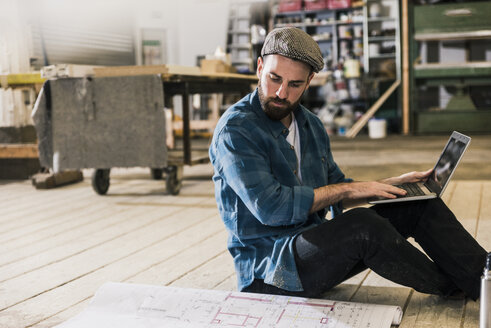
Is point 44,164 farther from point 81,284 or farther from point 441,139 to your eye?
point 441,139

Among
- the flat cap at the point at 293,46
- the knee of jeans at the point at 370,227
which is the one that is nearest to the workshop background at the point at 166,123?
the knee of jeans at the point at 370,227

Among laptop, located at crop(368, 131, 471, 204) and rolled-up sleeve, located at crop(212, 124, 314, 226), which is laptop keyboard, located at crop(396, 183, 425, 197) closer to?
laptop, located at crop(368, 131, 471, 204)

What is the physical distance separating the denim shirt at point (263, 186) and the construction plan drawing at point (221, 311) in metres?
0.07

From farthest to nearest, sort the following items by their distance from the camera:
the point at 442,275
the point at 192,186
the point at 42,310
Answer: the point at 192,186
the point at 42,310
the point at 442,275

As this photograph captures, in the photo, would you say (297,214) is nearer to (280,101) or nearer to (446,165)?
(280,101)

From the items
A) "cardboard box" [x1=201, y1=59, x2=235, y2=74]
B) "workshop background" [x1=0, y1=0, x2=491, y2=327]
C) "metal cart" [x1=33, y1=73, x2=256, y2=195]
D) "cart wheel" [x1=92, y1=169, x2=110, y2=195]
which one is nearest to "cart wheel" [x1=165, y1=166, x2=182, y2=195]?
A: "workshop background" [x1=0, y1=0, x2=491, y2=327]

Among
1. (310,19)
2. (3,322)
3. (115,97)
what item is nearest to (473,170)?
(115,97)

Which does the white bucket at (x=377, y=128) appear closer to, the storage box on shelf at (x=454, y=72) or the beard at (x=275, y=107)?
the storage box on shelf at (x=454, y=72)

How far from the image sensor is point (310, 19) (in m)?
9.23

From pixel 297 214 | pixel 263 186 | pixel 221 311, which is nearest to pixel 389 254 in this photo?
pixel 297 214

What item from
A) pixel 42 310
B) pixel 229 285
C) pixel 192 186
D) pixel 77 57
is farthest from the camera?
pixel 77 57

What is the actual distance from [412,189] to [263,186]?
1.53 feet

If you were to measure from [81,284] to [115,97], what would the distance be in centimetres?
164

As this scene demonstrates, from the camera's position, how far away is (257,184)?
1470 mm
